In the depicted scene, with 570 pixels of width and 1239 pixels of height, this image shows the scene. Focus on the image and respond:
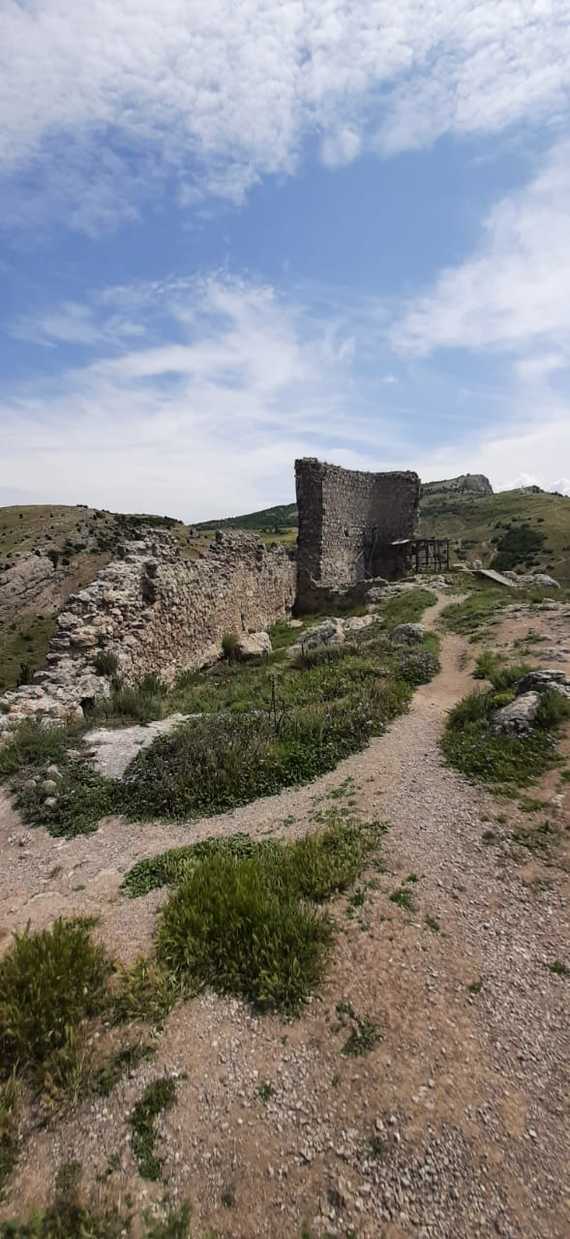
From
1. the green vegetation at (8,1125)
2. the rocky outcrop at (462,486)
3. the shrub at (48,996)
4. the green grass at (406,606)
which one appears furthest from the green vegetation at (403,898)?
the rocky outcrop at (462,486)

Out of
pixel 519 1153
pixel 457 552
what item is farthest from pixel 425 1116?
pixel 457 552

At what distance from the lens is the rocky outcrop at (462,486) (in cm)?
12388

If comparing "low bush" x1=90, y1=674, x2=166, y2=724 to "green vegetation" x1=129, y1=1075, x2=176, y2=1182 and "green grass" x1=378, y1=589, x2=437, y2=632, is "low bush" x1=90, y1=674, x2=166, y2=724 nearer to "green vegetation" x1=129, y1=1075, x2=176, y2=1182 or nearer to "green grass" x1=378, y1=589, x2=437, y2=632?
"green vegetation" x1=129, y1=1075, x2=176, y2=1182

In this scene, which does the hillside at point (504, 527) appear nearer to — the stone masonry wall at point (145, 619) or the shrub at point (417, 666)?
the stone masonry wall at point (145, 619)

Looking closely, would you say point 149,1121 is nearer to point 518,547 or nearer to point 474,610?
point 474,610

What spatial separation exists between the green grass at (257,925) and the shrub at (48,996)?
60 cm

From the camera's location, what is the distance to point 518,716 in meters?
8.47

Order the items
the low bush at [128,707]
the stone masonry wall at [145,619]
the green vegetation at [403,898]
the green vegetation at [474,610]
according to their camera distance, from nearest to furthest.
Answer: the green vegetation at [403,898], the low bush at [128,707], the stone masonry wall at [145,619], the green vegetation at [474,610]

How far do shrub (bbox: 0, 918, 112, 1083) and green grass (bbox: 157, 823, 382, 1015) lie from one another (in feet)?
1.98

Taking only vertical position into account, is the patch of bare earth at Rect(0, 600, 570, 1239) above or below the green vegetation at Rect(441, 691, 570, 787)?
below

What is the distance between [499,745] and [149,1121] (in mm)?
6291

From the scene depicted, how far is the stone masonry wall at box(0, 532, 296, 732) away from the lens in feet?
37.6

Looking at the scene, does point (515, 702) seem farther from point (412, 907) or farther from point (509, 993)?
point (509, 993)

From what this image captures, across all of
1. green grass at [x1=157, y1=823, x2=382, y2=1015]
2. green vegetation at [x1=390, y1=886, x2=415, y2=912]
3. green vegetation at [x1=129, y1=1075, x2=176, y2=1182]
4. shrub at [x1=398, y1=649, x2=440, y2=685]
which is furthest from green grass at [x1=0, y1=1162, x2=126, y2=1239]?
shrub at [x1=398, y1=649, x2=440, y2=685]
